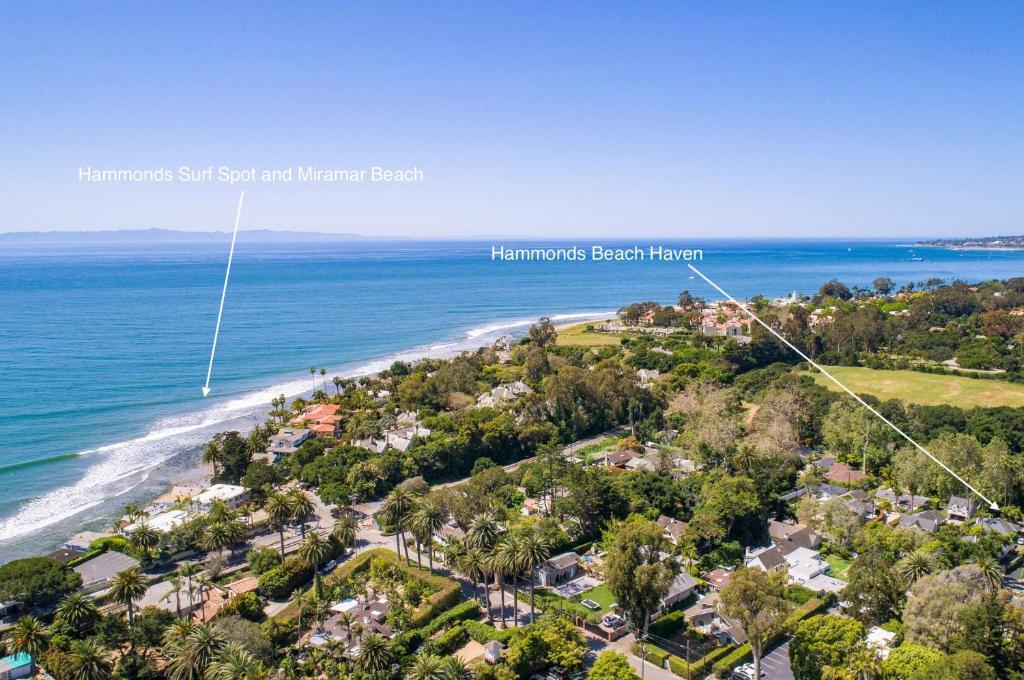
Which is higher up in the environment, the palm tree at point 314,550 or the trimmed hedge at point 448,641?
the palm tree at point 314,550

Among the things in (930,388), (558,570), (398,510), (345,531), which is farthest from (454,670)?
(930,388)

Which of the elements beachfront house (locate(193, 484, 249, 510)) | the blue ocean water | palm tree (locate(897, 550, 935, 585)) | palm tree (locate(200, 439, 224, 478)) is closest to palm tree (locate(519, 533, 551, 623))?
palm tree (locate(897, 550, 935, 585))

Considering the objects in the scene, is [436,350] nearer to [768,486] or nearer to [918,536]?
[768,486]

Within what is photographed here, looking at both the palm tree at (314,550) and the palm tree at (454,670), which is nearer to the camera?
the palm tree at (454,670)

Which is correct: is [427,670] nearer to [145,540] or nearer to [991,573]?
[145,540]

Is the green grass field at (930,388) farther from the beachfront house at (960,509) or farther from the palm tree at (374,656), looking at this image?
the palm tree at (374,656)

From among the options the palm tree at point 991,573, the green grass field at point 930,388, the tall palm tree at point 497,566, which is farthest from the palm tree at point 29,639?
the green grass field at point 930,388

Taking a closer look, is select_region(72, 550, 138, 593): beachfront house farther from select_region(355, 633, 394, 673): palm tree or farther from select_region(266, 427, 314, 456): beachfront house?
select_region(266, 427, 314, 456): beachfront house
